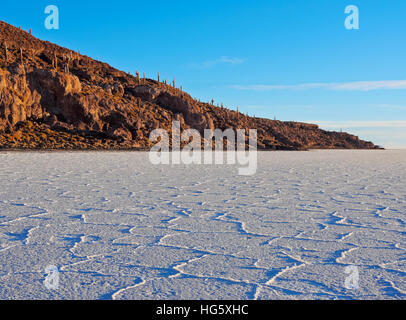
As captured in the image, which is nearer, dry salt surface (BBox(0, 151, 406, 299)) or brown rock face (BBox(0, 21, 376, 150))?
dry salt surface (BBox(0, 151, 406, 299))

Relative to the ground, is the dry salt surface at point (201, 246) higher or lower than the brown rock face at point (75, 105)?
lower

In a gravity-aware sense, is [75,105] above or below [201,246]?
above

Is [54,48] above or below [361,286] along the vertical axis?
above

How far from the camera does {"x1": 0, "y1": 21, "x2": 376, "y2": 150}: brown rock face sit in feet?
106

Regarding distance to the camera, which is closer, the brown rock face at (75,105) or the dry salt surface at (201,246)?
the dry salt surface at (201,246)

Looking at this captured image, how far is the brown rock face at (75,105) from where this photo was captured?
3244cm

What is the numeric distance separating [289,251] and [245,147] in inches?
1794

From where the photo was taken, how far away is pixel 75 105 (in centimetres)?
3697

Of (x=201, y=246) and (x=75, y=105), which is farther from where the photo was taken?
(x=75, y=105)

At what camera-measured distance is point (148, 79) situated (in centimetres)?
5784
